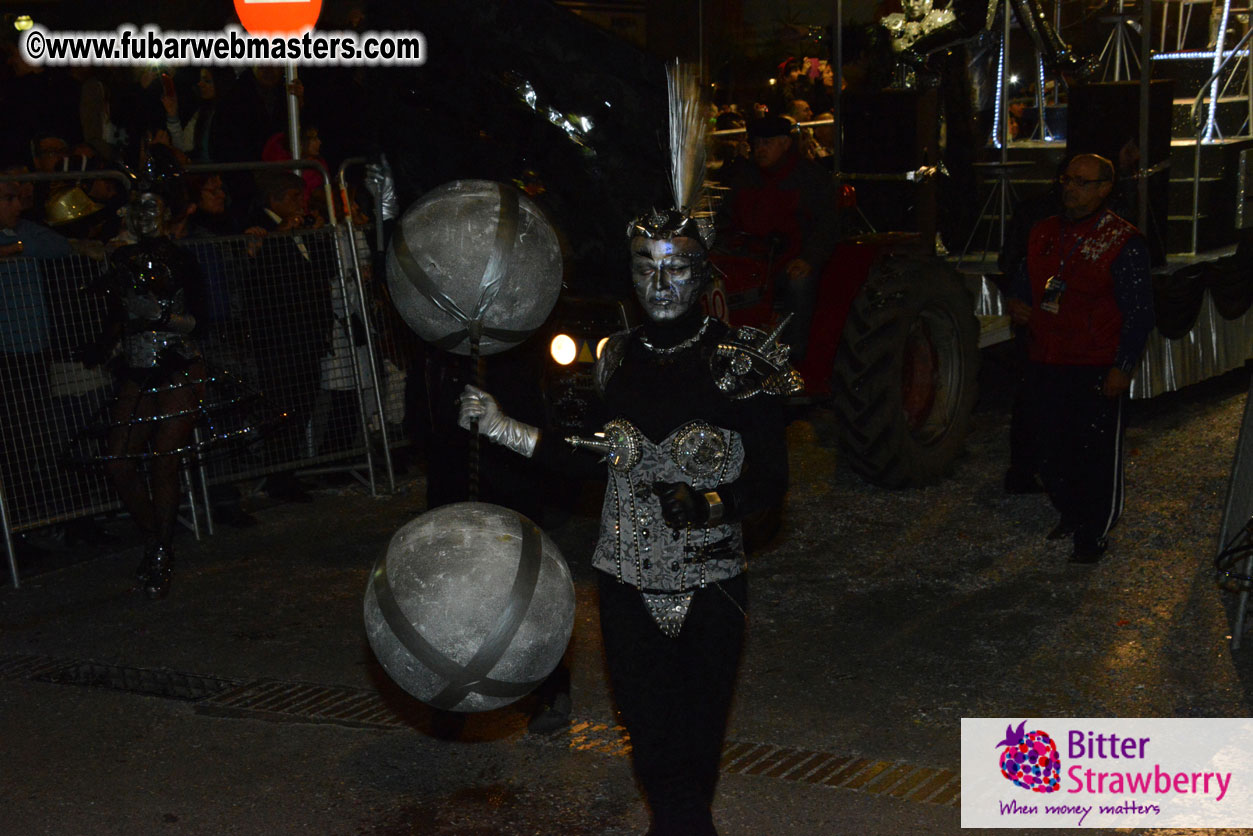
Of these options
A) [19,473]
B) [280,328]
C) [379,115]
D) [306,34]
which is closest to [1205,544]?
[379,115]

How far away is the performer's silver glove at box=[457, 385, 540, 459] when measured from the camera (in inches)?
153

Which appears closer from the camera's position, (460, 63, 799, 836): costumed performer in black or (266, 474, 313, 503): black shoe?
(460, 63, 799, 836): costumed performer in black

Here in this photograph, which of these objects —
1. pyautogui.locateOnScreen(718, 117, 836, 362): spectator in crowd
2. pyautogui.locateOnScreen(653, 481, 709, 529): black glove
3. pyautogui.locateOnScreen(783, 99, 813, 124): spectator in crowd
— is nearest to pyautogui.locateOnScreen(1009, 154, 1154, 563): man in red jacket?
pyautogui.locateOnScreen(718, 117, 836, 362): spectator in crowd

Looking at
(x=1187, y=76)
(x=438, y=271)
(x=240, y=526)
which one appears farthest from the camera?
(x=1187, y=76)

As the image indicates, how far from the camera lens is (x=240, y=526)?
8.61 meters

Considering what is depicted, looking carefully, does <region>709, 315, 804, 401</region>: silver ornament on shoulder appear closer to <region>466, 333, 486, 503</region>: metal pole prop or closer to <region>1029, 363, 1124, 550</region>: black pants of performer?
<region>466, 333, 486, 503</region>: metal pole prop

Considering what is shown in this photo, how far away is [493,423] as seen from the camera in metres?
3.92

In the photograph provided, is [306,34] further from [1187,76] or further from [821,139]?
[1187,76]

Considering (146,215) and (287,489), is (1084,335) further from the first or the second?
(287,489)

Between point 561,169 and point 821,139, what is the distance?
7.59m

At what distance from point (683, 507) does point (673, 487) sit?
10 centimetres

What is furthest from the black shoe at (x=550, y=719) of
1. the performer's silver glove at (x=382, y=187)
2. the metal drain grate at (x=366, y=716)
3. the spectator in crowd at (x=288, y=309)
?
the spectator in crowd at (x=288, y=309)

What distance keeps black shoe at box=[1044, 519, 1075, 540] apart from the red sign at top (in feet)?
21.4

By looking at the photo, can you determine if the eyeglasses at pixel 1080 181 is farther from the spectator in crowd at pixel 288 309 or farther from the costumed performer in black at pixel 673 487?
the spectator in crowd at pixel 288 309
